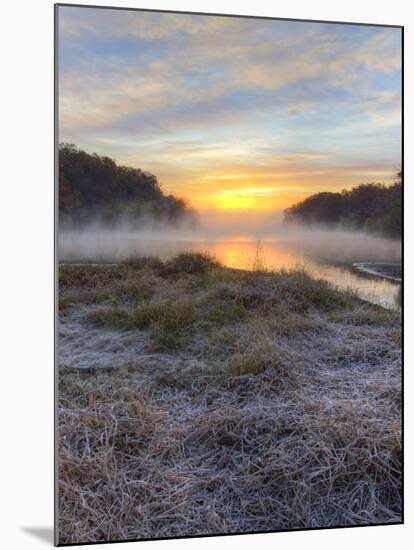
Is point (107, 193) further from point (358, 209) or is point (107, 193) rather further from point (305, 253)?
point (358, 209)

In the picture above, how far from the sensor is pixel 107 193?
3.18 m

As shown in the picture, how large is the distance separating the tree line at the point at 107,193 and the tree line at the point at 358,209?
1.82 ft

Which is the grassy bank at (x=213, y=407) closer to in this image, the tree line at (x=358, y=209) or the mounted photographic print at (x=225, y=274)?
the mounted photographic print at (x=225, y=274)

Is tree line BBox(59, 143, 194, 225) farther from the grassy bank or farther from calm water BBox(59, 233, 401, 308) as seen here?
the grassy bank

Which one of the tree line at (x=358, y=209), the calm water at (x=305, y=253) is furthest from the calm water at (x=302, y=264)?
the tree line at (x=358, y=209)

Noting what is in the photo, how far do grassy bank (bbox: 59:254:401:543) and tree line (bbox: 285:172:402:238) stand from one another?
10.8 inches

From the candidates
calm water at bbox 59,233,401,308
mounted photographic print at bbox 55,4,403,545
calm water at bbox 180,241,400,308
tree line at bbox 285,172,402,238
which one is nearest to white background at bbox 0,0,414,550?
mounted photographic print at bbox 55,4,403,545

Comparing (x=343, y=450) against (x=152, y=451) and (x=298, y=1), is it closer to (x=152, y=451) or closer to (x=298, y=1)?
(x=152, y=451)

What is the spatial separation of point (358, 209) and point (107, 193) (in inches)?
Result: 46.8

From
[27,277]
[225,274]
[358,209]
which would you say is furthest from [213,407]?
[358,209]

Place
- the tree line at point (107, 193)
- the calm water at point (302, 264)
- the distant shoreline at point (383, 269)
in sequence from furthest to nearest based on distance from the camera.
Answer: the distant shoreline at point (383, 269) → the calm water at point (302, 264) → the tree line at point (107, 193)

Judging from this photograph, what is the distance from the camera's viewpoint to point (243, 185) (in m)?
3.34

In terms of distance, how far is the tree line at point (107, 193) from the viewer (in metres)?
3.12

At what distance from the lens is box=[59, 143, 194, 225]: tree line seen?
3121 mm
